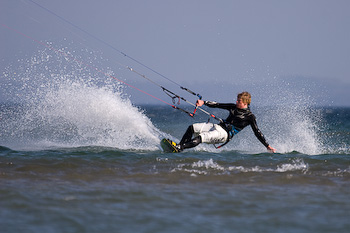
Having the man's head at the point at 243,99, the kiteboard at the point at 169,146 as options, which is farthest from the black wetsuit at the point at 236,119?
the kiteboard at the point at 169,146

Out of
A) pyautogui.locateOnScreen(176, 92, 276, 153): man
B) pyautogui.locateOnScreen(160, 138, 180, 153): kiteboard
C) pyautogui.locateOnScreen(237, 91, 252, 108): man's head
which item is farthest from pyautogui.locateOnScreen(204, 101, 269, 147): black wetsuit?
pyautogui.locateOnScreen(160, 138, 180, 153): kiteboard

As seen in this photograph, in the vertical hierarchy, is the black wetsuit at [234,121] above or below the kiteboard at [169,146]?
above

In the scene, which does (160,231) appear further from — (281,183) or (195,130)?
(195,130)

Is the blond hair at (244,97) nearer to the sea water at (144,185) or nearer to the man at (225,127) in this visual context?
the man at (225,127)


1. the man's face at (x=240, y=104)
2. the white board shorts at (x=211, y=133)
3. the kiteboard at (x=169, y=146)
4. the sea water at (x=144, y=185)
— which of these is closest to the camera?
the sea water at (x=144, y=185)

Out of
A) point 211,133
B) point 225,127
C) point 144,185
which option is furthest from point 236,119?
point 144,185

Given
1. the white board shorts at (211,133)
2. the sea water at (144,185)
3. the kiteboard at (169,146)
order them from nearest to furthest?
the sea water at (144,185)
the white board shorts at (211,133)
the kiteboard at (169,146)

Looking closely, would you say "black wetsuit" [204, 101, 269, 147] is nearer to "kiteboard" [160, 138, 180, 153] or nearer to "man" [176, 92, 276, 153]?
"man" [176, 92, 276, 153]

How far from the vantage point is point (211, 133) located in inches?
401

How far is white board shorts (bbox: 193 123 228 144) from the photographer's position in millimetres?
10156

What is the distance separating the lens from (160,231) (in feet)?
15.0

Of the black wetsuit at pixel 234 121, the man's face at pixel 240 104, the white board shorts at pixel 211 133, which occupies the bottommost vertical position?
the white board shorts at pixel 211 133

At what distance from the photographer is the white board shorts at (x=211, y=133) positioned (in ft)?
33.3

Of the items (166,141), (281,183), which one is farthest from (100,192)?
(166,141)
